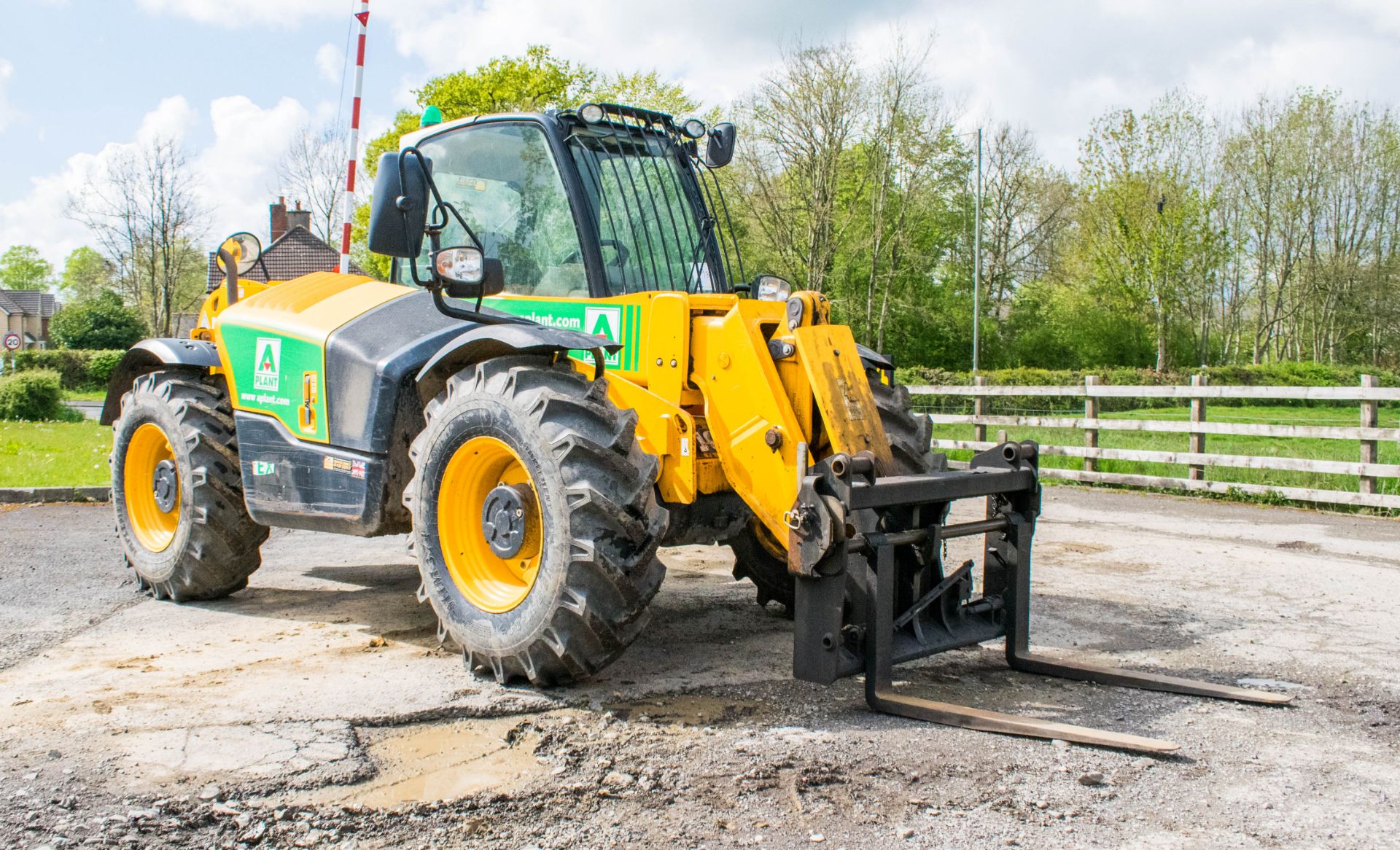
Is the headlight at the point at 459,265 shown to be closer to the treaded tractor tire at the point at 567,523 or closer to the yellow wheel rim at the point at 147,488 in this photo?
the treaded tractor tire at the point at 567,523

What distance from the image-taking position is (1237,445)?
19.5m

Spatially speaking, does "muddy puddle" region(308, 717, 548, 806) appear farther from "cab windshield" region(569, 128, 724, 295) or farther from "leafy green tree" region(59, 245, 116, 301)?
"leafy green tree" region(59, 245, 116, 301)

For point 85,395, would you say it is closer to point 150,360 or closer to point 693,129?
point 150,360

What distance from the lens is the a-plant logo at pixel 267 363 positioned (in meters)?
5.95

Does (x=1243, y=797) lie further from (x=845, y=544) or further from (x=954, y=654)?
(x=954, y=654)

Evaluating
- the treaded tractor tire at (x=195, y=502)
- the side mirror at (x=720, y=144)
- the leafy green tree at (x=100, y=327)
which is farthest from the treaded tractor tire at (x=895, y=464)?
the leafy green tree at (x=100, y=327)

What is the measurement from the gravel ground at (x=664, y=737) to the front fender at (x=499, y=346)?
1.28m

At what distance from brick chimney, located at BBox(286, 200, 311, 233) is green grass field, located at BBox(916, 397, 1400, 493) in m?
28.6

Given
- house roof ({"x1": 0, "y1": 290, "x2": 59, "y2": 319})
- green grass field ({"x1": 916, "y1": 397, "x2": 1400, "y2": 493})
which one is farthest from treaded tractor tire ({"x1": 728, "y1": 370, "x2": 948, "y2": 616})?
house roof ({"x1": 0, "y1": 290, "x2": 59, "y2": 319})

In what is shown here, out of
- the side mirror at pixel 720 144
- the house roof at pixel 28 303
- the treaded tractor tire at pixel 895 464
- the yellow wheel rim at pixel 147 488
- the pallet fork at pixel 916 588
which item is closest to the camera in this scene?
the pallet fork at pixel 916 588

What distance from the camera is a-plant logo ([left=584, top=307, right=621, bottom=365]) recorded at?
5.18 meters

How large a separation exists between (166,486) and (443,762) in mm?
3601

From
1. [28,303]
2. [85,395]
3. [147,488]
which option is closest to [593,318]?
[147,488]

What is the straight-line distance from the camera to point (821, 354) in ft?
15.4
